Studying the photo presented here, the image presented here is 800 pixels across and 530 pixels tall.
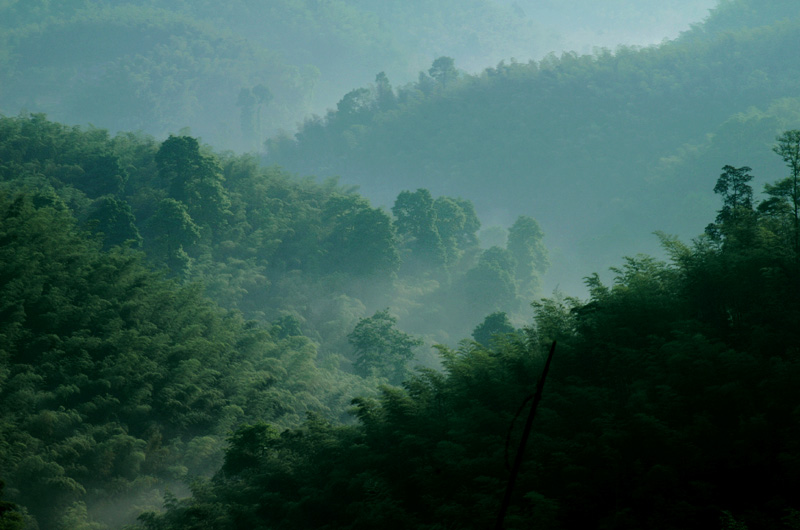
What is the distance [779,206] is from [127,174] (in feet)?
118

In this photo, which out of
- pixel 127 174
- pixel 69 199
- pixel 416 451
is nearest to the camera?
pixel 416 451

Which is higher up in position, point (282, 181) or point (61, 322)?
point (282, 181)

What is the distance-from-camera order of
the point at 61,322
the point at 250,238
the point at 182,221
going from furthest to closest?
the point at 250,238
the point at 182,221
the point at 61,322

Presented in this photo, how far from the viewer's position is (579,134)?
285 feet

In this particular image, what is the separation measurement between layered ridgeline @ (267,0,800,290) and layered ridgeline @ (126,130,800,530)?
58270mm

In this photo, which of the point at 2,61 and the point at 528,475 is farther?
the point at 2,61

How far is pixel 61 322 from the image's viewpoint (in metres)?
20.0

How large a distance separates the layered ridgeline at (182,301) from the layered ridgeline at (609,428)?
322 centimetres

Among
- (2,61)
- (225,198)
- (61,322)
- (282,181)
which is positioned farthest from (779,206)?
(2,61)

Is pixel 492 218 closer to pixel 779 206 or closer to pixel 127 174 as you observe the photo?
pixel 127 174

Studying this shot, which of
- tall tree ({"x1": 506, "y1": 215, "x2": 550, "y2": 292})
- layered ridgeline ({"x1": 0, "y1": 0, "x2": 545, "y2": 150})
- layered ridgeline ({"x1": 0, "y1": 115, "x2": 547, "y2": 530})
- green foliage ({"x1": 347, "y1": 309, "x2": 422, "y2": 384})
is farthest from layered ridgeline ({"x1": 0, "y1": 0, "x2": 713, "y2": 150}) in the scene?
green foliage ({"x1": 347, "y1": 309, "x2": 422, "y2": 384})

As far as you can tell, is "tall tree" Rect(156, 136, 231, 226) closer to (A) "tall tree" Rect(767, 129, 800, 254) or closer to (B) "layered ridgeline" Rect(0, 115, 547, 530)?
(B) "layered ridgeline" Rect(0, 115, 547, 530)

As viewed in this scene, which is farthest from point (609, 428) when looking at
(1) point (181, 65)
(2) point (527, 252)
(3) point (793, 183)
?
(1) point (181, 65)

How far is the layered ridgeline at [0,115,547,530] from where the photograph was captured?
17.6 m
